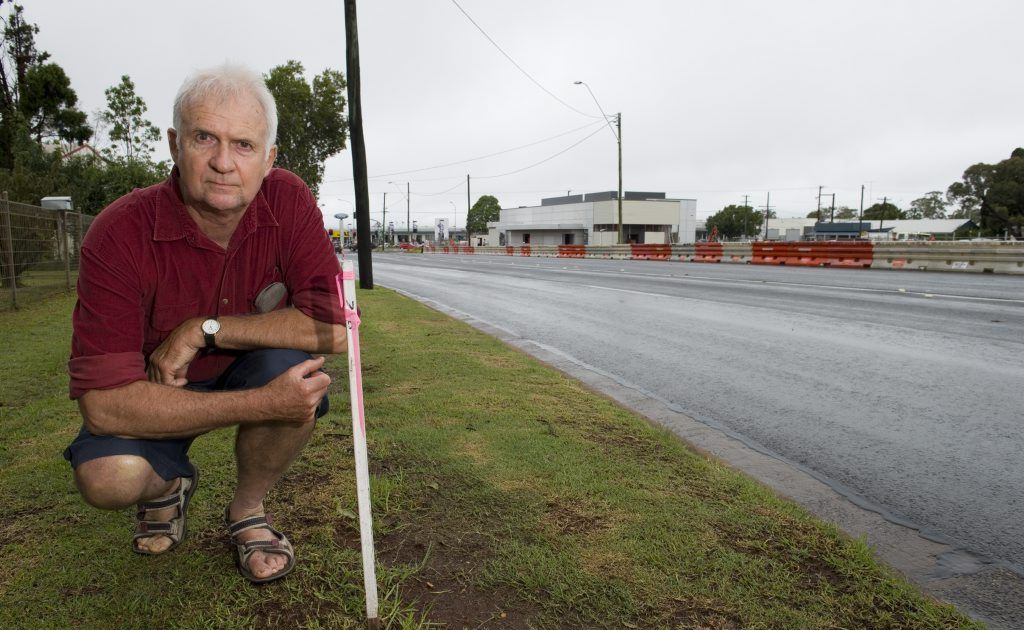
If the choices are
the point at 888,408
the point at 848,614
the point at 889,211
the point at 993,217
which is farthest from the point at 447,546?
the point at 889,211

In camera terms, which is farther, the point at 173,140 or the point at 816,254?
the point at 816,254

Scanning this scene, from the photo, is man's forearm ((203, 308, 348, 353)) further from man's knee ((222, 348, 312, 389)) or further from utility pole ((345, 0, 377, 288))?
utility pole ((345, 0, 377, 288))

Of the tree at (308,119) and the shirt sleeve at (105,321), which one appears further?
the tree at (308,119)

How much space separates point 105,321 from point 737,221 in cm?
13046

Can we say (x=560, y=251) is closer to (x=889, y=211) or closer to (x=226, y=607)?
(x=226, y=607)

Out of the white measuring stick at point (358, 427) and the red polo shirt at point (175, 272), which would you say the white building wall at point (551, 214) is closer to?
the red polo shirt at point (175, 272)

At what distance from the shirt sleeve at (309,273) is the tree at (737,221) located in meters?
127

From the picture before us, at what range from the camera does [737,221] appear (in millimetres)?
123312

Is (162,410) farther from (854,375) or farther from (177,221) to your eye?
(854,375)

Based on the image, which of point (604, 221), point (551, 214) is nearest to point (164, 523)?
point (604, 221)

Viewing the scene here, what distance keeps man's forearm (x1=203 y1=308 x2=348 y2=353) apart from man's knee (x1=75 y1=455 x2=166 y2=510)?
0.46 meters

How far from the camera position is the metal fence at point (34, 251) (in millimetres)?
10039

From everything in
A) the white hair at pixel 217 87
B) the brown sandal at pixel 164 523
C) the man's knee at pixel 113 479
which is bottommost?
the brown sandal at pixel 164 523

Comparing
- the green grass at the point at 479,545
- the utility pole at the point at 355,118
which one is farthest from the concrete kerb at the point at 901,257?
the green grass at the point at 479,545
